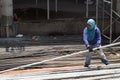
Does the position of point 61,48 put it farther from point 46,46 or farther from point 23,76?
point 23,76

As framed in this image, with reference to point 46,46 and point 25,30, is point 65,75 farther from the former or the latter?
point 25,30

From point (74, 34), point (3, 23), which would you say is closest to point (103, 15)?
point (74, 34)

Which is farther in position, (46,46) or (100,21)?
(100,21)

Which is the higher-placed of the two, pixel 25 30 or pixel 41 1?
pixel 41 1

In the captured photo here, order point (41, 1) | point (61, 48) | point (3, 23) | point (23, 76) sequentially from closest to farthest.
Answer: point (23, 76) → point (61, 48) → point (3, 23) → point (41, 1)

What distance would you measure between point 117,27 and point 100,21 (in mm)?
834

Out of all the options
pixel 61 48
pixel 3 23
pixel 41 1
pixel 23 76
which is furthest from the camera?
pixel 41 1

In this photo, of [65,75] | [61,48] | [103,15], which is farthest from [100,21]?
[65,75]

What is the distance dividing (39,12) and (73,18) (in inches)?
63.4

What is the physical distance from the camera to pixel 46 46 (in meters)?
15.3

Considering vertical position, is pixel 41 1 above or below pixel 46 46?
above

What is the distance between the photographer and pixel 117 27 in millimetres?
17594

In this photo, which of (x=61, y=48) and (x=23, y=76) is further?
(x=61, y=48)

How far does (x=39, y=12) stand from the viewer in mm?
17672
